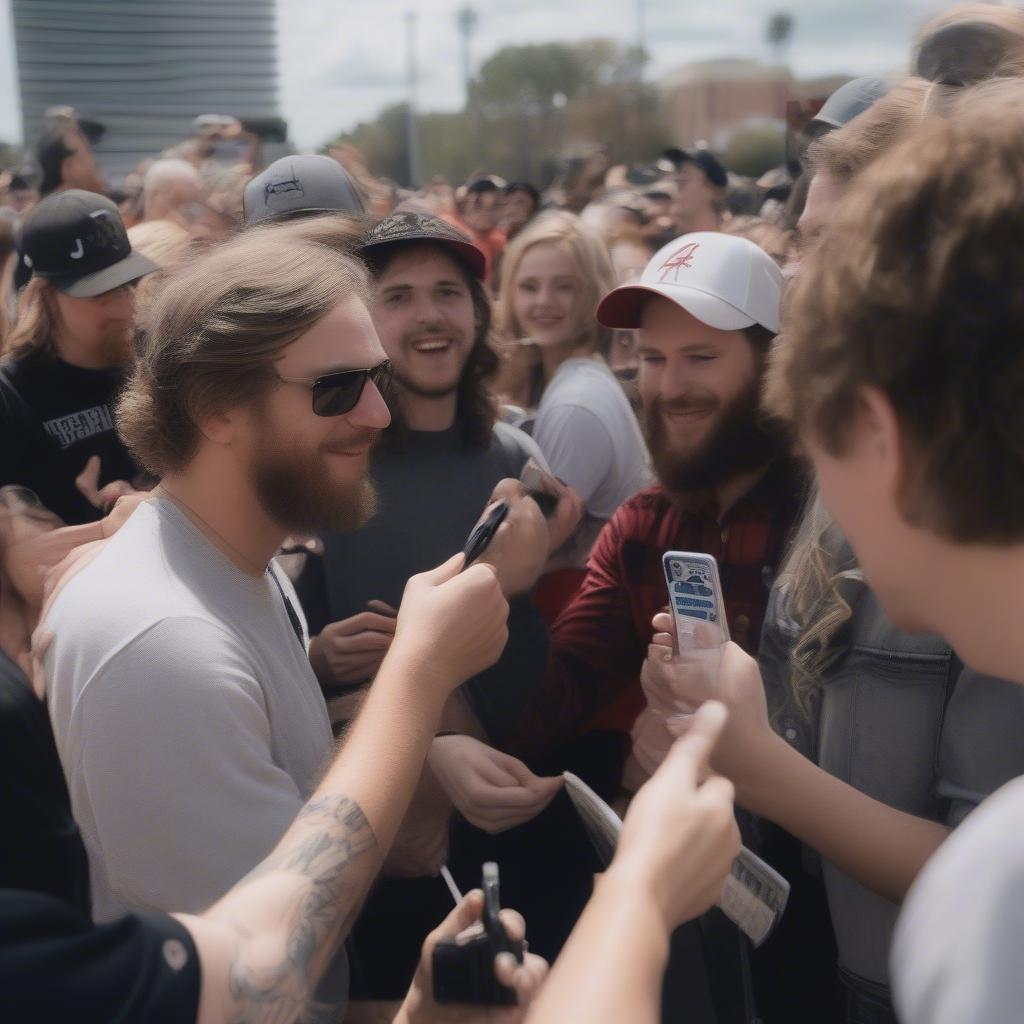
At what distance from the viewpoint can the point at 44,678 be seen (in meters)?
1.87

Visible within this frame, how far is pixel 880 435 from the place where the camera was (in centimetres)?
115

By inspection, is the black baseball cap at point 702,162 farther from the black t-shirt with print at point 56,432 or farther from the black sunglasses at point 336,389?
the black sunglasses at point 336,389

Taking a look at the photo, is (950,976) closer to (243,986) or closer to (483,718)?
(243,986)

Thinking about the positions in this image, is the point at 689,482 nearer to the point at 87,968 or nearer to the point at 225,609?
the point at 225,609

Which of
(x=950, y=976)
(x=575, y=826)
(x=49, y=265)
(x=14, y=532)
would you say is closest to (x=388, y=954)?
(x=575, y=826)

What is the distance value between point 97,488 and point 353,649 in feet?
5.00

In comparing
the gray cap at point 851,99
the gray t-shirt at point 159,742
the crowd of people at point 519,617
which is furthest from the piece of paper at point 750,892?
the gray cap at point 851,99

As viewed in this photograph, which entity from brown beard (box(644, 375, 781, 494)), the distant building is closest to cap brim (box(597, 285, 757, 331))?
brown beard (box(644, 375, 781, 494))

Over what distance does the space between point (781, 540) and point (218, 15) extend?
35783mm

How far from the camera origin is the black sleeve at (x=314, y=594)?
10.3 feet

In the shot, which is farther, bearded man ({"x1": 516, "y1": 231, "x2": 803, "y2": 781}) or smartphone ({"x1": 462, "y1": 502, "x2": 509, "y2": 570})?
bearded man ({"x1": 516, "y1": 231, "x2": 803, "y2": 781})

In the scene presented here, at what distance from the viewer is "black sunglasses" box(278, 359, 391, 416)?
7.12 ft

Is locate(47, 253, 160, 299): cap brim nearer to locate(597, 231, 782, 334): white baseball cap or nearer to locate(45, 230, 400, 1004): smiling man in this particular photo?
locate(45, 230, 400, 1004): smiling man

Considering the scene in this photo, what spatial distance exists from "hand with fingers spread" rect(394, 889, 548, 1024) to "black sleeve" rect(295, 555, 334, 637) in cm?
152
